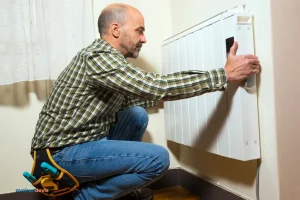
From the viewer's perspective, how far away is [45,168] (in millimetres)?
938

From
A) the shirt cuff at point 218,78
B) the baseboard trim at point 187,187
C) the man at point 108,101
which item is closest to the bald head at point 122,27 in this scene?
the man at point 108,101

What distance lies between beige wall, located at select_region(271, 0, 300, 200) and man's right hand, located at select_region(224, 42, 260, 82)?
0.07 metres

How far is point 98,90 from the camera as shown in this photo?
0.98 m

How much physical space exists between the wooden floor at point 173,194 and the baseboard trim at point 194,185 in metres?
0.03

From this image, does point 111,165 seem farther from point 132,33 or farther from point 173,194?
point 173,194

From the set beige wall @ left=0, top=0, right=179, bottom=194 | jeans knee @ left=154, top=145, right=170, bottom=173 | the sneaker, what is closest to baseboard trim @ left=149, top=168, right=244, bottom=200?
the sneaker

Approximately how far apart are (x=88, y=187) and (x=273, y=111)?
67 cm

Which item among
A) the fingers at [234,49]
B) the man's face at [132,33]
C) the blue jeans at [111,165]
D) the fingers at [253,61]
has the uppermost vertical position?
the man's face at [132,33]

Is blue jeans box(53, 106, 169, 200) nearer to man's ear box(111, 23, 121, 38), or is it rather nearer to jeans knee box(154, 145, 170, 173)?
jeans knee box(154, 145, 170, 173)

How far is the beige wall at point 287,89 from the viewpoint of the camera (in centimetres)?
88

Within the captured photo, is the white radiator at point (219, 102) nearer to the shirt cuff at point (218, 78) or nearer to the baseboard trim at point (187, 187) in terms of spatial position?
the shirt cuff at point (218, 78)

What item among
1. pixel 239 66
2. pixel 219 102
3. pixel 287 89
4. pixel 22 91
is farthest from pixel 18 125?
pixel 287 89

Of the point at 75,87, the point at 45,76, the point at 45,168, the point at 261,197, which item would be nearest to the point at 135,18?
the point at 75,87

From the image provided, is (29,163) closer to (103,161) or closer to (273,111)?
(103,161)
